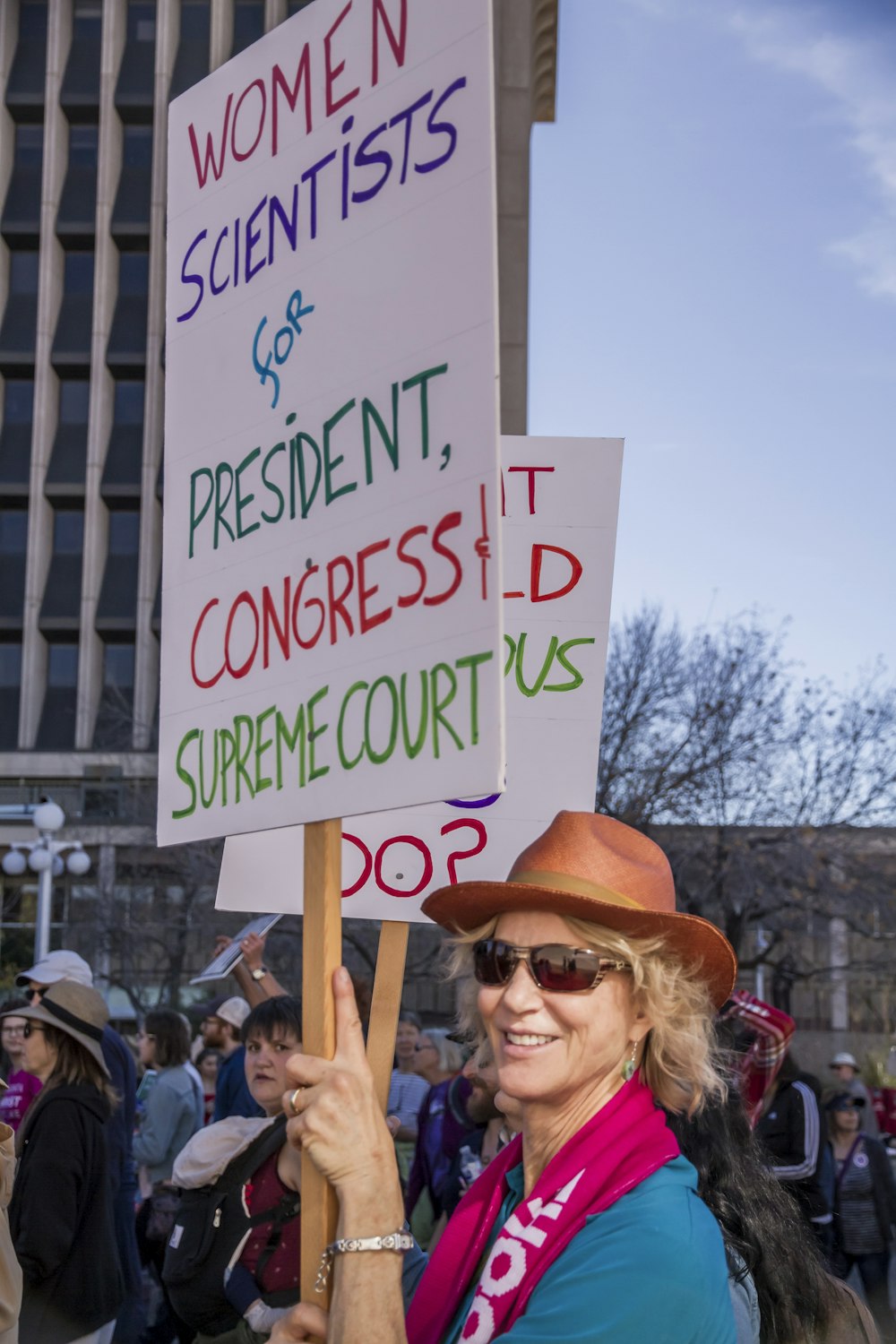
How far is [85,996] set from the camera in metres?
4.76

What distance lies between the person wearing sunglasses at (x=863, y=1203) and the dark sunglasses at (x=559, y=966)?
638 centimetres

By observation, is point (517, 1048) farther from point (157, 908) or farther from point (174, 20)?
point (174, 20)

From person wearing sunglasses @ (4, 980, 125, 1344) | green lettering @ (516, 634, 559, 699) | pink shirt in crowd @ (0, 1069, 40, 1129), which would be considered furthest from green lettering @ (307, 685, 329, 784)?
pink shirt in crowd @ (0, 1069, 40, 1129)

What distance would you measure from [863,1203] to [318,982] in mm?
7045

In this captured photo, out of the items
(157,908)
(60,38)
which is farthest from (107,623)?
(60,38)

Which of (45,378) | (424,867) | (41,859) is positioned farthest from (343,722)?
(45,378)

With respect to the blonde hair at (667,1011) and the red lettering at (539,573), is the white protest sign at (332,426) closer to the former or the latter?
the blonde hair at (667,1011)

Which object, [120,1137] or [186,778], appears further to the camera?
[120,1137]

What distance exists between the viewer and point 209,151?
2529mm

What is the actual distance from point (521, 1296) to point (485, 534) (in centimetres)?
98

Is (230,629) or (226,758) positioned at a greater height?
(230,629)

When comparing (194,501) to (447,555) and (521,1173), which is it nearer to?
(447,555)

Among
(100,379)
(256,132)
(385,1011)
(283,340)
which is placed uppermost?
(100,379)

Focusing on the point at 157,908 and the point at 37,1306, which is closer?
the point at 37,1306
